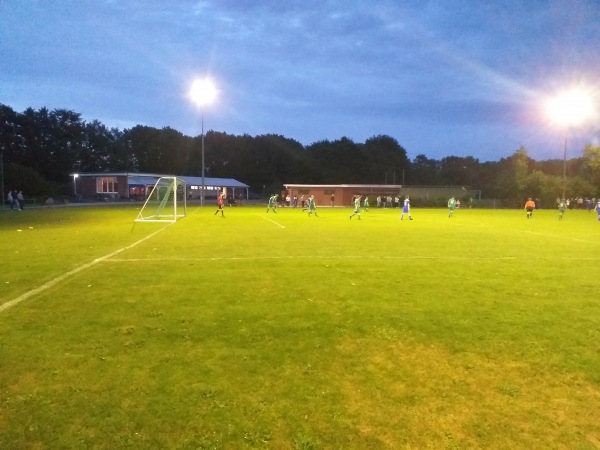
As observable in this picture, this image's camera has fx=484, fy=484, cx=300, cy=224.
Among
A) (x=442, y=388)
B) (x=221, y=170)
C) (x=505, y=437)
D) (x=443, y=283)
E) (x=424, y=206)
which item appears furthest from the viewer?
(x=221, y=170)

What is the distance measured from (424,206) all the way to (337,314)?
6910 centimetres

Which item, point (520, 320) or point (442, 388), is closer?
point (442, 388)

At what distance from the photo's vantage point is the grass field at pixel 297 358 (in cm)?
418

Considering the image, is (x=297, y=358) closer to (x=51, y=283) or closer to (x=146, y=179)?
(x=51, y=283)

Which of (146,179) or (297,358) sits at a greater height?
(146,179)

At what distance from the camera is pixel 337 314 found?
774 centimetres

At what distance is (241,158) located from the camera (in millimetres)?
112812

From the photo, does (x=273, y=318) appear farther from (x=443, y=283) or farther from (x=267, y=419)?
(x=443, y=283)

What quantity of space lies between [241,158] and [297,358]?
4302 inches

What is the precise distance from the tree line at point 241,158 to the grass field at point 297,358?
79849 millimetres

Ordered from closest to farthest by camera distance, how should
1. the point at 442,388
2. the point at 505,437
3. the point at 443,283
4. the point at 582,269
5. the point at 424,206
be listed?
the point at 505,437, the point at 442,388, the point at 443,283, the point at 582,269, the point at 424,206

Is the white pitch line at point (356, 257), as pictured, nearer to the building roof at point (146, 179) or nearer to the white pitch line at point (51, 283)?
the white pitch line at point (51, 283)

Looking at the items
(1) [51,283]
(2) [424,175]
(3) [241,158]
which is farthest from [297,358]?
(2) [424,175]

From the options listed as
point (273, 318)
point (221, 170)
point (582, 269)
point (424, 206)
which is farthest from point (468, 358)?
point (221, 170)
